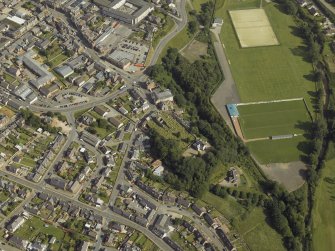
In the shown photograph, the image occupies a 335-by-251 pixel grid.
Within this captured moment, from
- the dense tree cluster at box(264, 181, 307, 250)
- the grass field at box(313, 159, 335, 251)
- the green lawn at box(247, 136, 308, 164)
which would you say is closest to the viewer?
the dense tree cluster at box(264, 181, 307, 250)

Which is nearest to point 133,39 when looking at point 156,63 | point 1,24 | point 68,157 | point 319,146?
point 156,63

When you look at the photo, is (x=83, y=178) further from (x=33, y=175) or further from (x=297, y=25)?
(x=297, y=25)

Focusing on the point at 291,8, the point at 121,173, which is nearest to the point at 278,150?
the point at 121,173

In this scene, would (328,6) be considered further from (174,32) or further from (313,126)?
(313,126)

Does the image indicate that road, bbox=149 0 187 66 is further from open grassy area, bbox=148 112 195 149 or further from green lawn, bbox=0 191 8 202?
green lawn, bbox=0 191 8 202

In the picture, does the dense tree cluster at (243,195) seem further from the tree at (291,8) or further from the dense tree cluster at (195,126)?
the tree at (291,8)

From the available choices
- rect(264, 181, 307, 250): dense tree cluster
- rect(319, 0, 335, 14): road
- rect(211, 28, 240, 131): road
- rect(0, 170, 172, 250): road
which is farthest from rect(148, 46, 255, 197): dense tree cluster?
rect(319, 0, 335, 14): road
